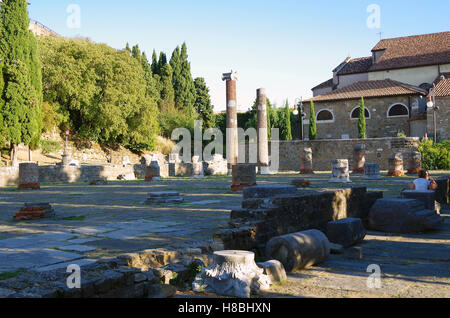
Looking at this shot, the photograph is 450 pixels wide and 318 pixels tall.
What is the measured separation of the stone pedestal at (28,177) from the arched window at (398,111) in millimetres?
29786

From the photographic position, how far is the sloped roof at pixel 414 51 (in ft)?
128

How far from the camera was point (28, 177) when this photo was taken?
1599 cm

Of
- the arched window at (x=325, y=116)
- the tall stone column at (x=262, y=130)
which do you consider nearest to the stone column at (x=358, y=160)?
the tall stone column at (x=262, y=130)

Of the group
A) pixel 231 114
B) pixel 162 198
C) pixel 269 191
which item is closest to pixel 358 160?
pixel 231 114

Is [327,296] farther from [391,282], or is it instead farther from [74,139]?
[74,139]

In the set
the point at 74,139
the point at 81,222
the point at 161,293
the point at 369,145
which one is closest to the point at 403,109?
the point at 369,145

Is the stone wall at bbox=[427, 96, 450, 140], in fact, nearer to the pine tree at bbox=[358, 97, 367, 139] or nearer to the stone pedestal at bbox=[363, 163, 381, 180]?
the pine tree at bbox=[358, 97, 367, 139]

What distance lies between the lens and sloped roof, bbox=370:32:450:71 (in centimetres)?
3903

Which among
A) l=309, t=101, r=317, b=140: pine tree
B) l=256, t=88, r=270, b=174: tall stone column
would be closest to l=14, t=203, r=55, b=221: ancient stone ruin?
l=256, t=88, r=270, b=174: tall stone column

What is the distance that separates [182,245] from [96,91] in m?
32.6

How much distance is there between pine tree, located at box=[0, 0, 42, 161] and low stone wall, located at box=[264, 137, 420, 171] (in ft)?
59.6

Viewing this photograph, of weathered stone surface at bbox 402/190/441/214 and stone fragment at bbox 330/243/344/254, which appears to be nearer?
stone fragment at bbox 330/243/344/254

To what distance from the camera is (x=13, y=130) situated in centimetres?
2541

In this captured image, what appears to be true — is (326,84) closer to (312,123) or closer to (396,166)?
(312,123)
